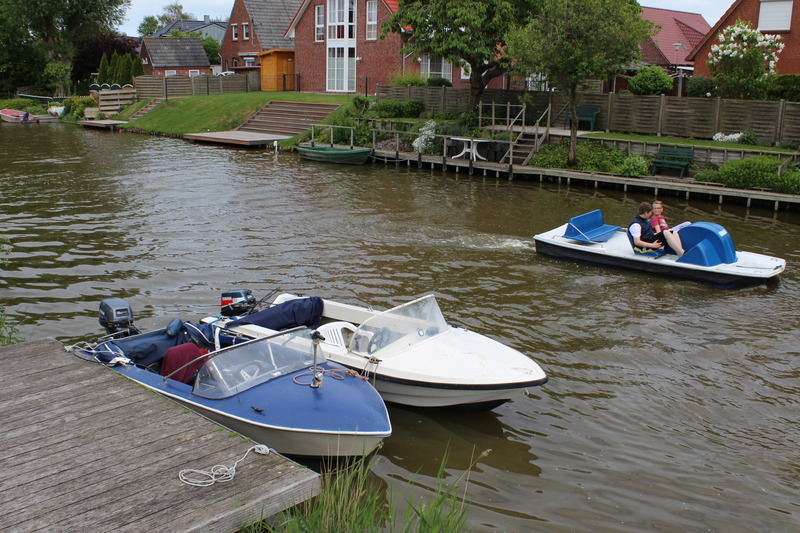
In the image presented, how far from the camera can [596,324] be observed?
12781 millimetres

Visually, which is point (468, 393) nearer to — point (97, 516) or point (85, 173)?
point (97, 516)

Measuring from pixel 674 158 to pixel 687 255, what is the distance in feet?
41.2

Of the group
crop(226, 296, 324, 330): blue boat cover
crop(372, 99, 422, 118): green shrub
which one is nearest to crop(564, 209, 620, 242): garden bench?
crop(226, 296, 324, 330): blue boat cover

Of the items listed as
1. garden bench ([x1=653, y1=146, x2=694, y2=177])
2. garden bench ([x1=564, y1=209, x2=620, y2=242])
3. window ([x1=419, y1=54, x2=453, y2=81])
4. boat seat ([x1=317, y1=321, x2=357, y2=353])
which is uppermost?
window ([x1=419, y1=54, x2=453, y2=81])

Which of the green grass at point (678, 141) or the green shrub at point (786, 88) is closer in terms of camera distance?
the green grass at point (678, 141)

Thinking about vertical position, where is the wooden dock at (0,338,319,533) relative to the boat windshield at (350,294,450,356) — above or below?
below

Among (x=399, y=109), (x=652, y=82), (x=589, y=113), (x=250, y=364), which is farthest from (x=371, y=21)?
(x=250, y=364)

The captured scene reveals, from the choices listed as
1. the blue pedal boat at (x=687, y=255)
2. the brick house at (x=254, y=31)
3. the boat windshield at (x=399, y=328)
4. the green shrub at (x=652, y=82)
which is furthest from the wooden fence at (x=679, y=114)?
the brick house at (x=254, y=31)

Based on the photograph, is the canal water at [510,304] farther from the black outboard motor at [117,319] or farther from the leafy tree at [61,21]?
the leafy tree at [61,21]

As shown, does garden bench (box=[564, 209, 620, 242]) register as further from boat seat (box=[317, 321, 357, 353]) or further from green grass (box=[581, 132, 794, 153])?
green grass (box=[581, 132, 794, 153])

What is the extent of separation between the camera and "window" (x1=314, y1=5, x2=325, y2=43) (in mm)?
48844

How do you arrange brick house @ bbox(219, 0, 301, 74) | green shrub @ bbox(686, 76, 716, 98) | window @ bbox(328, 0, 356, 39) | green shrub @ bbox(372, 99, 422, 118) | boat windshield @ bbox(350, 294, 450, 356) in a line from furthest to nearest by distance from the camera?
brick house @ bbox(219, 0, 301, 74) → window @ bbox(328, 0, 356, 39) → green shrub @ bbox(372, 99, 422, 118) → green shrub @ bbox(686, 76, 716, 98) → boat windshield @ bbox(350, 294, 450, 356)

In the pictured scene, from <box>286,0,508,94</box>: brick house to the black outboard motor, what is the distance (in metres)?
→ 34.8

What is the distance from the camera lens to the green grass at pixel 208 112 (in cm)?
4253
